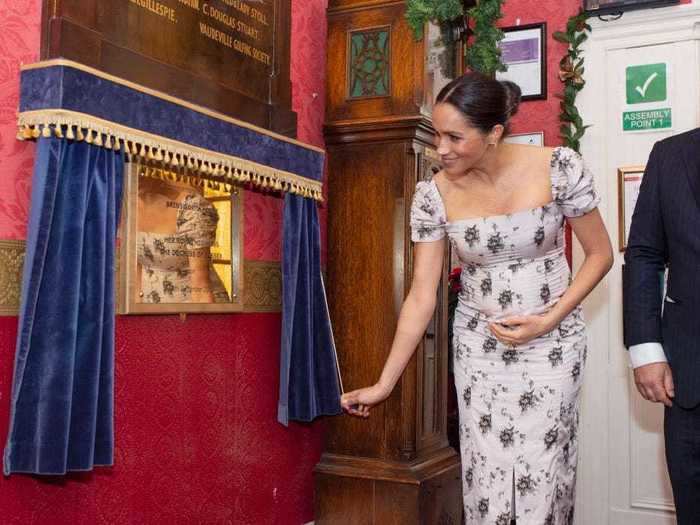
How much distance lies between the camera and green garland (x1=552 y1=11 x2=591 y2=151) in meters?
4.23

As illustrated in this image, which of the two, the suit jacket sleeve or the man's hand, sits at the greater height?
the suit jacket sleeve

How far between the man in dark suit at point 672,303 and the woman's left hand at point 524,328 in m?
0.25

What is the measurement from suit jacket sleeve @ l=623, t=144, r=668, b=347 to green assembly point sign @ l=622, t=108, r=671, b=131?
2106mm

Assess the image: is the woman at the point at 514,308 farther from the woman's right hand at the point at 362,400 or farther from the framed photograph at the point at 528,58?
the framed photograph at the point at 528,58

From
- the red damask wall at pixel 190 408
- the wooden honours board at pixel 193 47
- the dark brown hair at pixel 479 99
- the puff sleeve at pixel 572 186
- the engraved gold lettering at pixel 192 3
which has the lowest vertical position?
the red damask wall at pixel 190 408

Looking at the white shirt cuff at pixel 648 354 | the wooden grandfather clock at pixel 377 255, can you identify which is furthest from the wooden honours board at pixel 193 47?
the white shirt cuff at pixel 648 354

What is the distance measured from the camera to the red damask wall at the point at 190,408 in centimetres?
227

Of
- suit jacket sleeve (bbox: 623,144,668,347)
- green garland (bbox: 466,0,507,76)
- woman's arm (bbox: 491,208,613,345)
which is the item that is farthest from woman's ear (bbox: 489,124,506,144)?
green garland (bbox: 466,0,507,76)

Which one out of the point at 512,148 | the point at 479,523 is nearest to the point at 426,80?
the point at 512,148

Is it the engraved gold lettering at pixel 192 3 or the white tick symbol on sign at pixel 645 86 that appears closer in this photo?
the engraved gold lettering at pixel 192 3

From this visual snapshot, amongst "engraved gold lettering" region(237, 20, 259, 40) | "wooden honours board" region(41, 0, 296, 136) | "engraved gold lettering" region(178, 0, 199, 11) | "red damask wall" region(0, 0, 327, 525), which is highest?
"engraved gold lettering" region(237, 20, 259, 40)

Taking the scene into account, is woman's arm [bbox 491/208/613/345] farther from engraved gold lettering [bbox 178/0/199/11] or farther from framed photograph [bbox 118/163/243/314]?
engraved gold lettering [bbox 178/0/199/11]

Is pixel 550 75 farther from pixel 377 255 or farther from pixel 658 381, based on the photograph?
pixel 658 381

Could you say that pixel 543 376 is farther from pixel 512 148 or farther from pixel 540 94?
pixel 540 94
